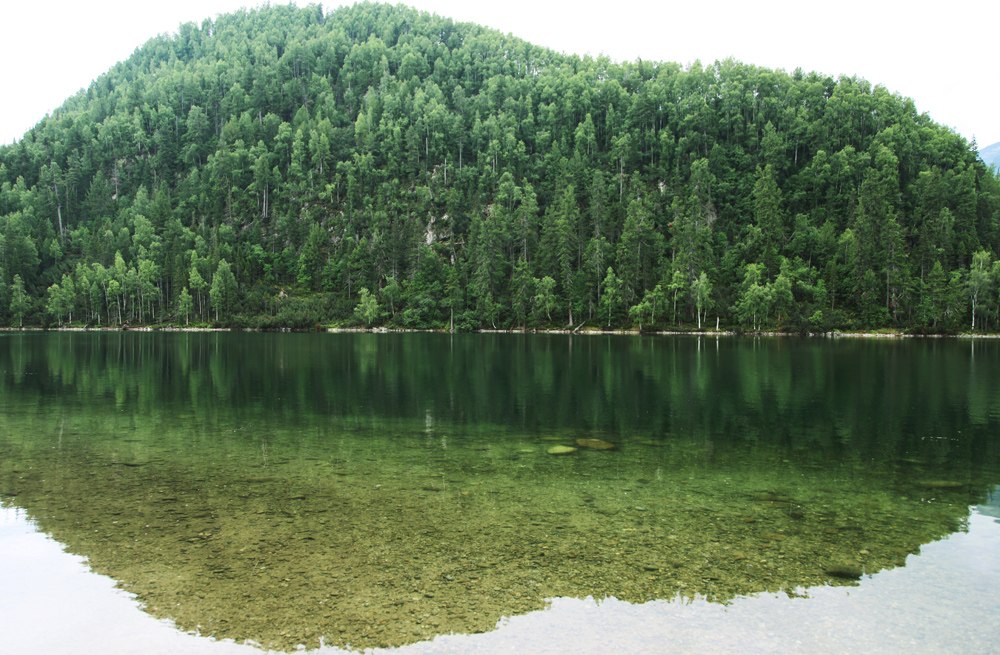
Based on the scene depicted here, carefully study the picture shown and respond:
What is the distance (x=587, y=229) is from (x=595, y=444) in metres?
133

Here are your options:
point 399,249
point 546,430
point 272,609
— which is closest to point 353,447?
point 546,430

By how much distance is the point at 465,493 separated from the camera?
17.5 m

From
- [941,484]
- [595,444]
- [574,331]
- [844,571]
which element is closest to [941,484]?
[941,484]

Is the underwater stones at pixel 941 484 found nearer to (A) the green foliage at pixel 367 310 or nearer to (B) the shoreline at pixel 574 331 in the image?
(B) the shoreline at pixel 574 331

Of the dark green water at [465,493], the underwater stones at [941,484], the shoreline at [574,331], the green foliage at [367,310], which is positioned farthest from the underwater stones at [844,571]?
the green foliage at [367,310]

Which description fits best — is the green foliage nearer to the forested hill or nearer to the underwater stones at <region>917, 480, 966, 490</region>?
the forested hill

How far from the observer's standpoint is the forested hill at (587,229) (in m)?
129

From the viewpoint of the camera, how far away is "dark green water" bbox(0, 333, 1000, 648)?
1153 cm

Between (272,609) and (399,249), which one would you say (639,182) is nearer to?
(399,249)

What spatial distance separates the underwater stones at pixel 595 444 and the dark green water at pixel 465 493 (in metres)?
0.22

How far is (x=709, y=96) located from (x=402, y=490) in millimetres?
199633

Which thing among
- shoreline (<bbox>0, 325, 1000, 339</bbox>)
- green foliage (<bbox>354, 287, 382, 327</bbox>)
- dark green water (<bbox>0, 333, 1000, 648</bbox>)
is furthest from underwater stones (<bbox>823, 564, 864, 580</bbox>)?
green foliage (<bbox>354, 287, 382, 327</bbox>)

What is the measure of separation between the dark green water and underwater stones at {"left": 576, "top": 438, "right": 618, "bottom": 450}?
223 mm

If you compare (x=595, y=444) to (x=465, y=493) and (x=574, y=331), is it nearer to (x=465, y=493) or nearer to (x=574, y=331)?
(x=465, y=493)
